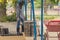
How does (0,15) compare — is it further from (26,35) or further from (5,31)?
(26,35)

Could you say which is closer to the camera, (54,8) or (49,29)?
(49,29)

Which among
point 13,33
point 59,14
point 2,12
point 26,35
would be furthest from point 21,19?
point 59,14

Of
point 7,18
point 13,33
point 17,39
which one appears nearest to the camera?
point 17,39

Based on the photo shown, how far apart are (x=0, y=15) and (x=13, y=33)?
501cm

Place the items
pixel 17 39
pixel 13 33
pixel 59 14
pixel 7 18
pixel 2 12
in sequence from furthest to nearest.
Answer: pixel 59 14
pixel 2 12
pixel 7 18
pixel 13 33
pixel 17 39

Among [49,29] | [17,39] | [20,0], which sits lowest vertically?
[17,39]

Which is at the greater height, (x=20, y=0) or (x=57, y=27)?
(x=20, y=0)

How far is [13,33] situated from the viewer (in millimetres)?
8398

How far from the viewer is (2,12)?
13148 millimetres

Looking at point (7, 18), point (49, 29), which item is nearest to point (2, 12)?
point (7, 18)

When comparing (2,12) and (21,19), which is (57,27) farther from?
(2,12)

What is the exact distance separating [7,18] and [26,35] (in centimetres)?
473

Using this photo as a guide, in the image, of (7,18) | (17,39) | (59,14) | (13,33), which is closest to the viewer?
(17,39)

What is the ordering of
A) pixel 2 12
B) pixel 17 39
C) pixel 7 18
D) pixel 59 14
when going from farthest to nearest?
pixel 59 14 → pixel 2 12 → pixel 7 18 → pixel 17 39
